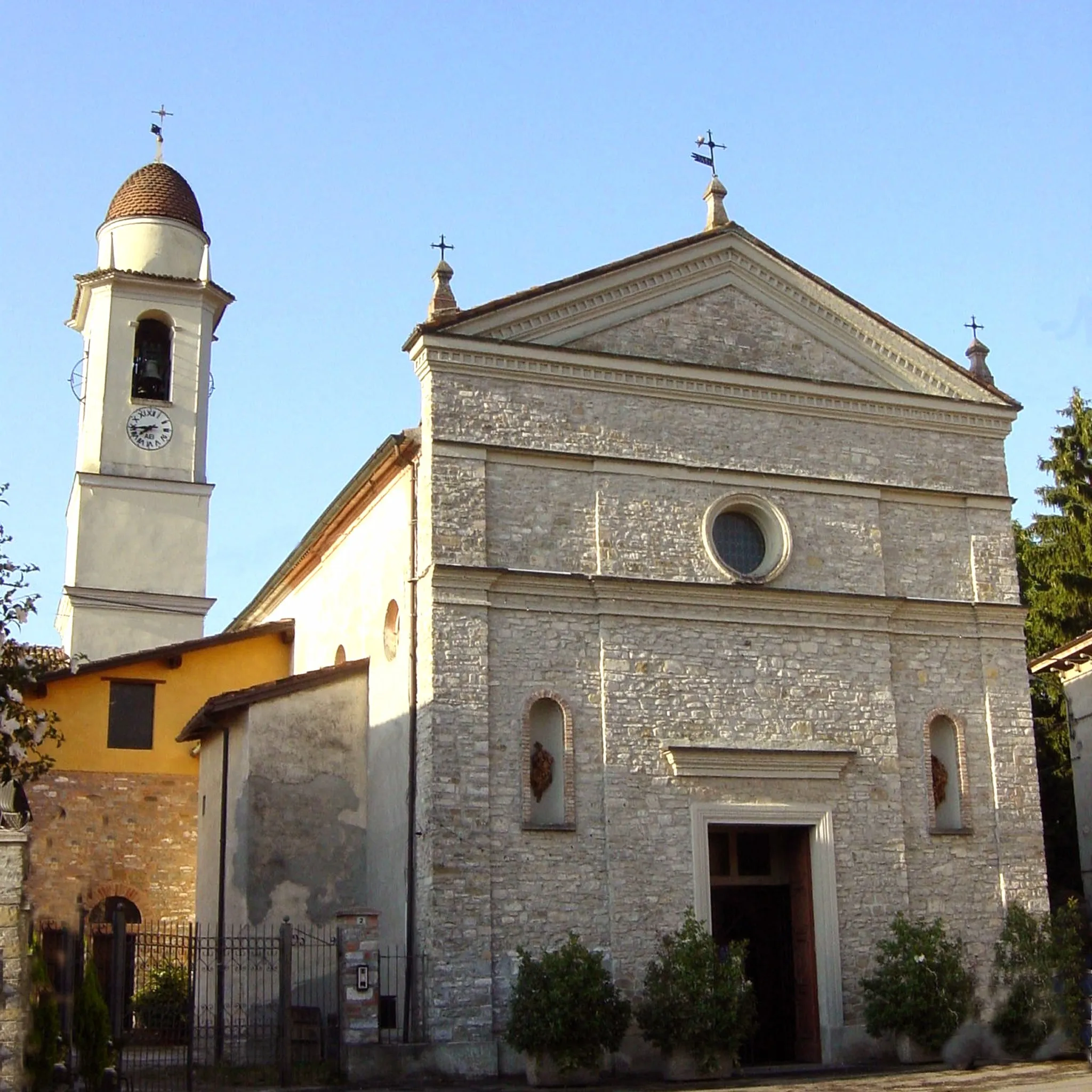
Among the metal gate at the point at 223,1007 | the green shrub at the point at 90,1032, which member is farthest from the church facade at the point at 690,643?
the green shrub at the point at 90,1032

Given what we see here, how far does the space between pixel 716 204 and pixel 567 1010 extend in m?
11.9

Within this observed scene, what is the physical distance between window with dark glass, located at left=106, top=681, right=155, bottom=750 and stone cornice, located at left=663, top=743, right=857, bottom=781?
10.2 meters

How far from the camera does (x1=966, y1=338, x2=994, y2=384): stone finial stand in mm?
21938

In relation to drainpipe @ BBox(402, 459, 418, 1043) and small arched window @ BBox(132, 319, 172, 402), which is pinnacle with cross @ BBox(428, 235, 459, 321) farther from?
small arched window @ BBox(132, 319, 172, 402)

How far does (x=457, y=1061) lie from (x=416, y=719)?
406cm

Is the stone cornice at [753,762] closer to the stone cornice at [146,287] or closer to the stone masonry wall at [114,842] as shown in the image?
the stone masonry wall at [114,842]

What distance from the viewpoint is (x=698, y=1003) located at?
54.0ft

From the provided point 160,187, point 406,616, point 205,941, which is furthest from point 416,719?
point 160,187

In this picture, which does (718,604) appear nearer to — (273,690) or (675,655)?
(675,655)

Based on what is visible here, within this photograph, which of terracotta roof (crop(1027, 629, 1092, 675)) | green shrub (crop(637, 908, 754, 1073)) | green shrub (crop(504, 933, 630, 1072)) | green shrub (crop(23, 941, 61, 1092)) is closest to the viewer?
green shrub (crop(23, 941, 61, 1092))

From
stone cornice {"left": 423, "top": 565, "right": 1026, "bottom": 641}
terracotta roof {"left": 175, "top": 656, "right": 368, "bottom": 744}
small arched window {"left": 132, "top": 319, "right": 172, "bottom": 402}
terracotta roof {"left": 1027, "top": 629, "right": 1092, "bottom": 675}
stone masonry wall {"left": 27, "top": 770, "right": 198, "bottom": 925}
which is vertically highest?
small arched window {"left": 132, "top": 319, "right": 172, "bottom": 402}

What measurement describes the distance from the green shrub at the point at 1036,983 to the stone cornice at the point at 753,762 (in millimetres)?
3252

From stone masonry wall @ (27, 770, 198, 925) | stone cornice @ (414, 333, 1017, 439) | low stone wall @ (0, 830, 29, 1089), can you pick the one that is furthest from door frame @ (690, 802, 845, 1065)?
stone masonry wall @ (27, 770, 198, 925)

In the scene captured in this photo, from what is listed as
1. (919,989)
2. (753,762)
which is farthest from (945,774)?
(919,989)
